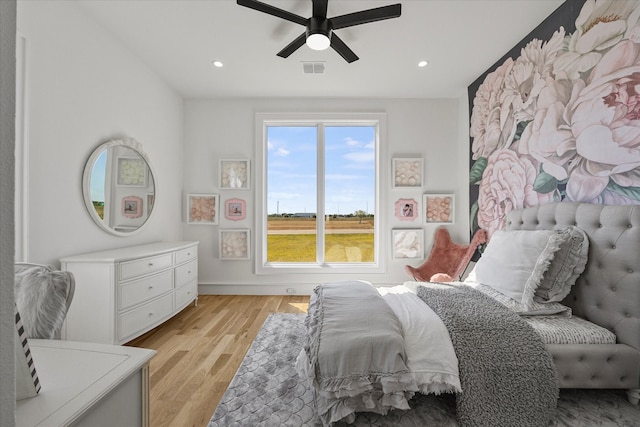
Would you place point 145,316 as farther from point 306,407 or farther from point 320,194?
point 320,194

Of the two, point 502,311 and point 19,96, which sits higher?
point 19,96

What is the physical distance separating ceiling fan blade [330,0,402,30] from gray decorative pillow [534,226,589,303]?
6.09 ft

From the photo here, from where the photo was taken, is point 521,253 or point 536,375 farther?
point 521,253

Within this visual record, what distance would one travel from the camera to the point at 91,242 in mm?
2307

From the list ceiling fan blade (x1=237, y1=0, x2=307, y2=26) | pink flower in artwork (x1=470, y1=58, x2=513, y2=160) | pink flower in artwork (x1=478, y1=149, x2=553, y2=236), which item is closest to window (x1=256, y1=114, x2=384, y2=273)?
pink flower in artwork (x1=470, y1=58, x2=513, y2=160)

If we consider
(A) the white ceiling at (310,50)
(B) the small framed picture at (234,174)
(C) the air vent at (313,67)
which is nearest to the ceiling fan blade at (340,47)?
(A) the white ceiling at (310,50)

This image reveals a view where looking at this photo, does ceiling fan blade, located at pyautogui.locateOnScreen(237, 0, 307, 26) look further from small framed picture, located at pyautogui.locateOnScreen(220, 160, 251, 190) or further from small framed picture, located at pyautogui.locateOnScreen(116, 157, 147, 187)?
small framed picture, located at pyautogui.locateOnScreen(220, 160, 251, 190)

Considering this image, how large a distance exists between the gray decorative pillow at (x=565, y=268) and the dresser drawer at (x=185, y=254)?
307 centimetres

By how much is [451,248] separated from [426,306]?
1.94 metres

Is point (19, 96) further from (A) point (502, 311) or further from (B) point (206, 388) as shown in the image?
(A) point (502, 311)

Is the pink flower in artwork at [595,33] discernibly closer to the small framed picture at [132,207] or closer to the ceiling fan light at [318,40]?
the ceiling fan light at [318,40]

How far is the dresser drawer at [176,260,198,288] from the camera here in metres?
2.86

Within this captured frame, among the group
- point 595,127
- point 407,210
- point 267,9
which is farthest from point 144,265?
point 595,127

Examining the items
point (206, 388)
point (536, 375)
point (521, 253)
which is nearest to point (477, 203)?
point (521, 253)
